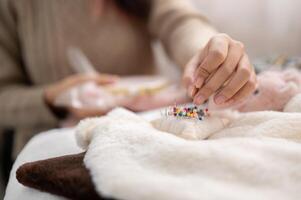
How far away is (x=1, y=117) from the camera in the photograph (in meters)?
0.81

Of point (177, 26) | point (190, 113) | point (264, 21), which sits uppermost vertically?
point (264, 21)

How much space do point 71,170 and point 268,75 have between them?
0.28 meters

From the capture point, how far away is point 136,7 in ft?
3.00

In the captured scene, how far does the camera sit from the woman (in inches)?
31.0

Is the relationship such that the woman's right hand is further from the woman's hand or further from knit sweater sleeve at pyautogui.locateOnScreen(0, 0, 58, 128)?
the woman's hand

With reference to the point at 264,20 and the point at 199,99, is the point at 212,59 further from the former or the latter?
the point at 264,20

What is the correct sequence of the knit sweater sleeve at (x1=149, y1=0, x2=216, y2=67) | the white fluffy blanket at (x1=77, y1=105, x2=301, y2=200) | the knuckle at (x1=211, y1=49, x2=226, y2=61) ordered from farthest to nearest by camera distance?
1. the knit sweater sleeve at (x1=149, y1=0, x2=216, y2=67)
2. the knuckle at (x1=211, y1=49, x2=226, y2=61)
3. the white fluffy blanket at (x1=77, y1=105, x2=301, y2=200)

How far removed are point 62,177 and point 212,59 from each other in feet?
0.60

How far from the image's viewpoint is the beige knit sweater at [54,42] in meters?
0.80

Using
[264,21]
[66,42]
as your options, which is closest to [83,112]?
[66,42]

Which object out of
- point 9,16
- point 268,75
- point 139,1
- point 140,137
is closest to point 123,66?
point 139,1

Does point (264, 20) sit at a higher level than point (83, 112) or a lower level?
higher

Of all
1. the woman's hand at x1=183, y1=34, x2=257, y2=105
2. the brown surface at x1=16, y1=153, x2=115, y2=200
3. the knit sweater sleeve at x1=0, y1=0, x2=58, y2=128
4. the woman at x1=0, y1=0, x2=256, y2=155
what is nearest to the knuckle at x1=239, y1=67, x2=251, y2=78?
the woman's hand at x1=183, y1=34, x2=257, y2=105

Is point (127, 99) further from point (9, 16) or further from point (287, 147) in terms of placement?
point (287, 147)
